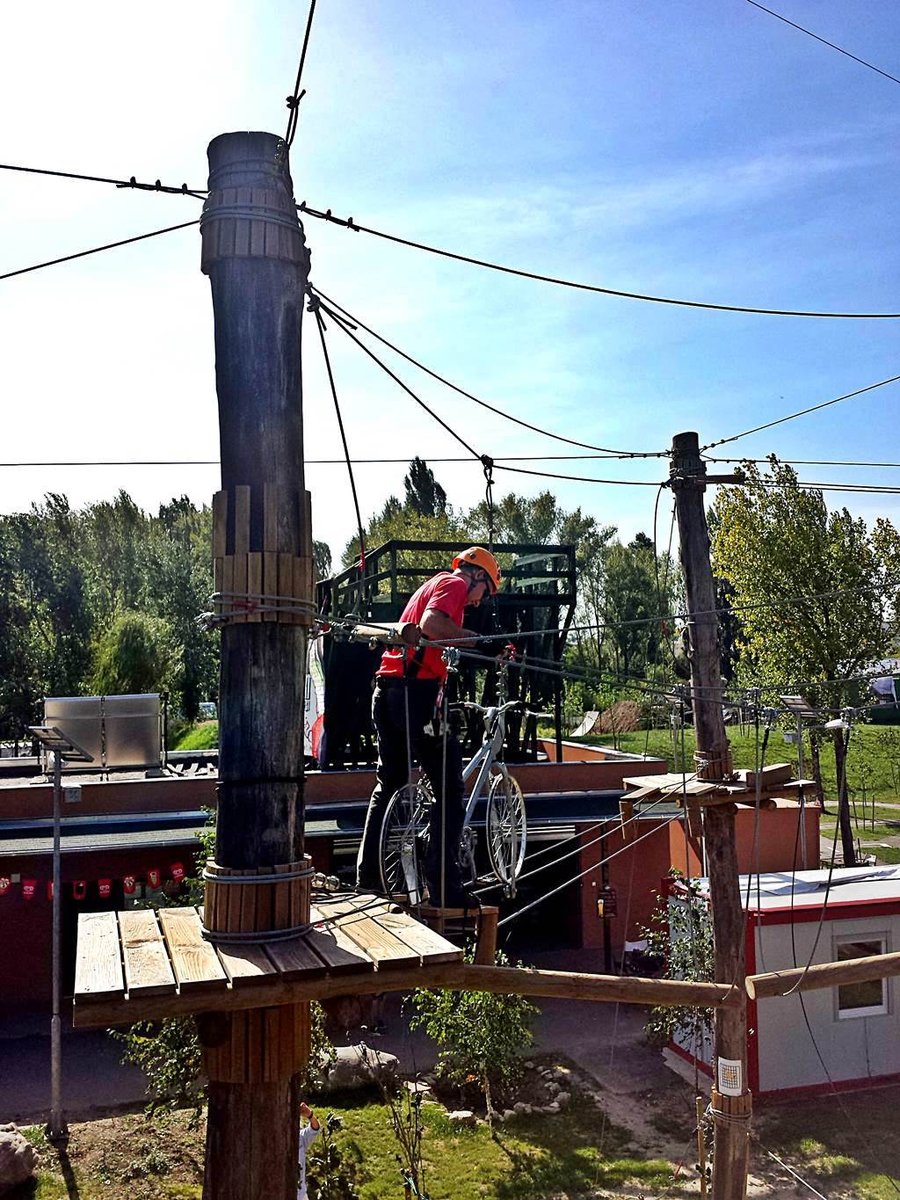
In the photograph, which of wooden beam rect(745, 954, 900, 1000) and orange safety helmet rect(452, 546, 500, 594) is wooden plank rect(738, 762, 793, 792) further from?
orange safety helmet rect(452, 546, 500, 594)

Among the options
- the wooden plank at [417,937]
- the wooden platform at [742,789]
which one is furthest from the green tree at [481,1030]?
the wooden plank at [417,937]

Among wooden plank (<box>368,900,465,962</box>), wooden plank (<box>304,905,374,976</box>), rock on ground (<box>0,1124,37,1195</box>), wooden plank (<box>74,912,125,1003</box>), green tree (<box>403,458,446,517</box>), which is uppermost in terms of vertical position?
green tree (<box>403,458,446,517</box>)

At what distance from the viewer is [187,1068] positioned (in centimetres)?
1008

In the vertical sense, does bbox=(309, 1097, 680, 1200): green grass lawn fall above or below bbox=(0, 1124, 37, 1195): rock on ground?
below

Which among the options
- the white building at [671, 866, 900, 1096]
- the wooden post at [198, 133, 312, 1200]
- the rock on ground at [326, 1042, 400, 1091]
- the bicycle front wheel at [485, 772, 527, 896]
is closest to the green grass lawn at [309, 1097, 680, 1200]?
the rock on ground at [326, 1042, 400, 1091]

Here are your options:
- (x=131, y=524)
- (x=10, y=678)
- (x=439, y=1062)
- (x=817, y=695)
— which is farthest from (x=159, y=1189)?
(x=131, y=524)

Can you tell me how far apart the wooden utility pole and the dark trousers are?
3.25m

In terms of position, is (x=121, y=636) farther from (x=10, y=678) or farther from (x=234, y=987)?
(x=234, y=987)

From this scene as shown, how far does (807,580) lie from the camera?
72.0 ft

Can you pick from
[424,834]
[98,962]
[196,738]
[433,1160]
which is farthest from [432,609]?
[196,738]

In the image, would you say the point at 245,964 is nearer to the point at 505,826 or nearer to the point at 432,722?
the point at 432,722

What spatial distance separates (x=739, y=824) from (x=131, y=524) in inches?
1561

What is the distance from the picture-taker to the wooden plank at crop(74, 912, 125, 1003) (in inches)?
122

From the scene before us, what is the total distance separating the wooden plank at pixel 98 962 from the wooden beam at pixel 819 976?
568 cm
